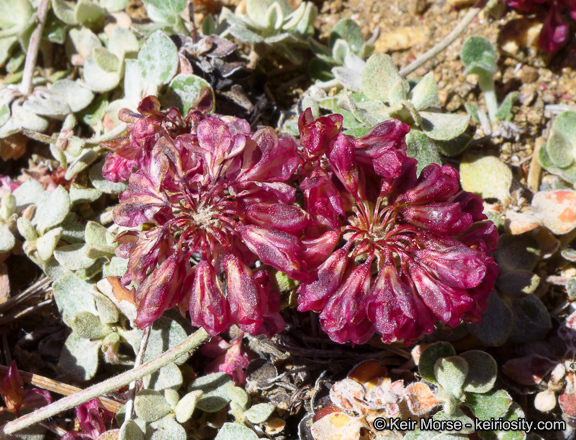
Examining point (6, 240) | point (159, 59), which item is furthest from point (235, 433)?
point (159, 59)

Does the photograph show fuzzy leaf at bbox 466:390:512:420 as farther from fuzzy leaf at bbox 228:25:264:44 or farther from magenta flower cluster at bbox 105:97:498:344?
fuzzy leaf at bbox 228:25:264:44

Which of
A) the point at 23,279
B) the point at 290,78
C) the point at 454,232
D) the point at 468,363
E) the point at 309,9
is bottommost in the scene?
the point at 23,279

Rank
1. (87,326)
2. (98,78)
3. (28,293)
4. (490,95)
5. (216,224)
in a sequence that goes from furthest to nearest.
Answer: (490,95)
(98,78)
(28,293)
(87,326)
(216,224)

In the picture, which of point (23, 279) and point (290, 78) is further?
point (290, 78)

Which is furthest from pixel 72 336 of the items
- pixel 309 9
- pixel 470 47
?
pixel 470 47

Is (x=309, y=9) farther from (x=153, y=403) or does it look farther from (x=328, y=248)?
(x=153, y=403)

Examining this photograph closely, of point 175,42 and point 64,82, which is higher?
point 175,42

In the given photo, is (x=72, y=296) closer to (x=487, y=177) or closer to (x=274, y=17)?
(x=274, y=17)

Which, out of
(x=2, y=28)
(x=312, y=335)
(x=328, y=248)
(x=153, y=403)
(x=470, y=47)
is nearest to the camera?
(x=328, y=248)
